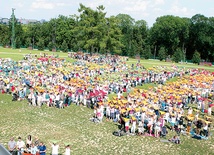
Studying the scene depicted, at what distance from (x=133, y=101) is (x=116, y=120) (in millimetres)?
3654

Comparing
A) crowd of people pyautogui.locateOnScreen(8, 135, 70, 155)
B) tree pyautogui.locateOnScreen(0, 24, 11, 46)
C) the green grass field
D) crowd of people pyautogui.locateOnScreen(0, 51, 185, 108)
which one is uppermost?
tree pyautogui.locateOnScreen(0, 24, 11, 46)

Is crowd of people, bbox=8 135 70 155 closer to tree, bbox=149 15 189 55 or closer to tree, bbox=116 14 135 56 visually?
tree, bbox=116 14 135 56

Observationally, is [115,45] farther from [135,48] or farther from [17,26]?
[17,26]

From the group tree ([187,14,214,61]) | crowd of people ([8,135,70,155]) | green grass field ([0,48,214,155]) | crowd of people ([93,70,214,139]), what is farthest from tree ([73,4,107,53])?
crowd of people ([8,135,70,155])

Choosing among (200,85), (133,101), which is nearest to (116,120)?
(133,101)

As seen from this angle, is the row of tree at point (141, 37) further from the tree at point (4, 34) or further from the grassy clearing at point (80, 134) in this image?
the grassy clearing at point (80, 134)

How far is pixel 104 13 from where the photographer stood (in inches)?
2908

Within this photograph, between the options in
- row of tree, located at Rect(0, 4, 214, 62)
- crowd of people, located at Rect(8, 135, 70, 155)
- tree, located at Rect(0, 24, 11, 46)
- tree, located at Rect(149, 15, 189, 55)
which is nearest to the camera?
crowd of people, located at Rect(8, 135, 70, 155)

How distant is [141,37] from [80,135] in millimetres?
81851

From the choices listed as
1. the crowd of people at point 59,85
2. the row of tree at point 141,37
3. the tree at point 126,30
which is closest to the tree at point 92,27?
the row of tree at point 141,37

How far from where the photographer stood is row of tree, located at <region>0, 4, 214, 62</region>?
81.0 metres

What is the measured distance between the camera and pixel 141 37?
9812 centimetres

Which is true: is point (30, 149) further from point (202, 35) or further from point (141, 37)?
point (141, 37)

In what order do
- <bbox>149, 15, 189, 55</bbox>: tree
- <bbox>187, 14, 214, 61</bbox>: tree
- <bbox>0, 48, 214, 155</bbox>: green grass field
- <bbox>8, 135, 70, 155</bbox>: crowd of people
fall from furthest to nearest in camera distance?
1. <bbox>149, 15, 189, 55</bbox>: tree
2. <bbox>187, 14, 214, 61</bbox>: tree
3. <bbox>0, 48, 214, 155</bbox>: green grass field
4. <bbox>8, 135, 70, 155</bbox>: crowd of people
